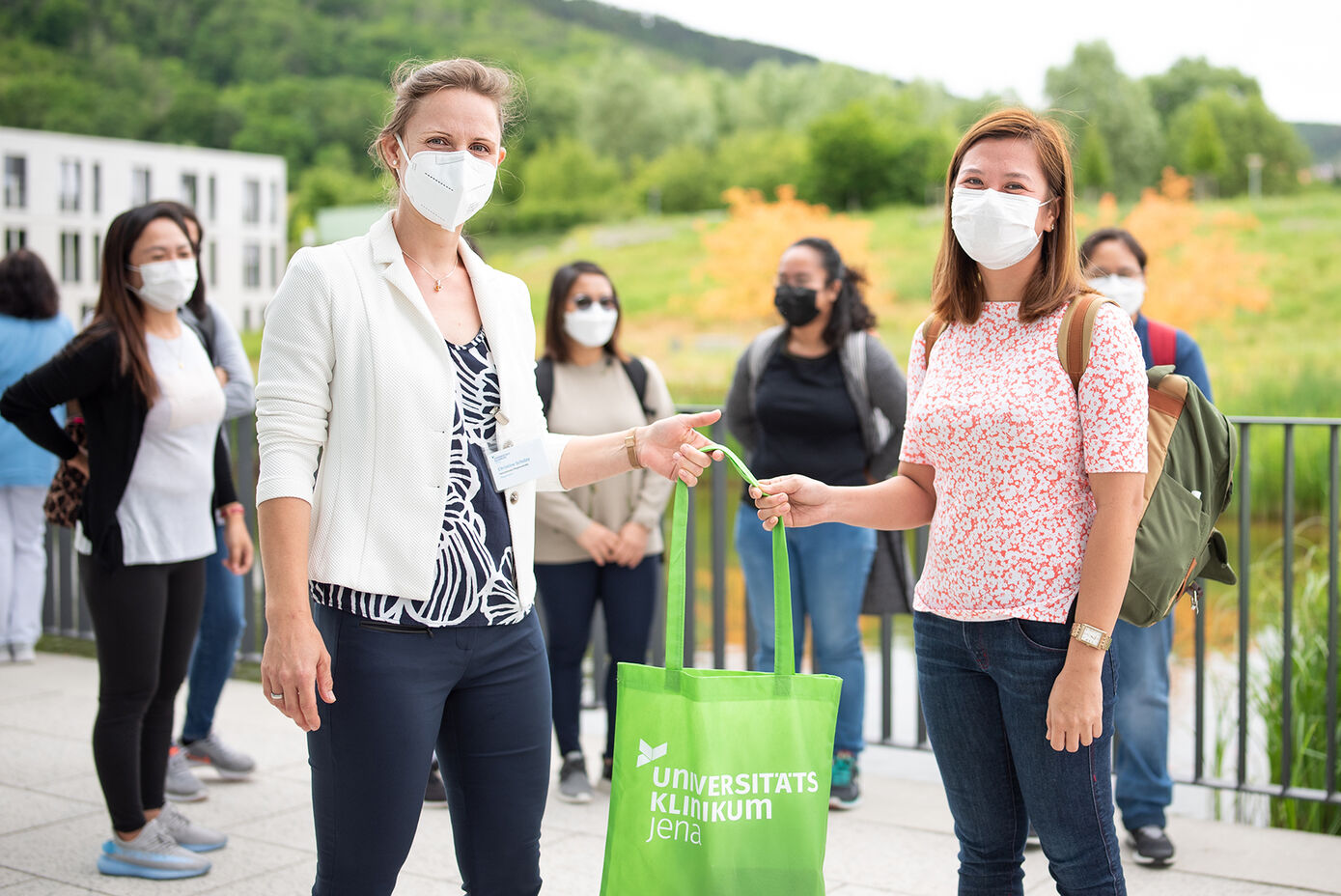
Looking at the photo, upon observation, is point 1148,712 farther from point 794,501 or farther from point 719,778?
point 719,778

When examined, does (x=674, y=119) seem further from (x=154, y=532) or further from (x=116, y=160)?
(x=154, y=532)

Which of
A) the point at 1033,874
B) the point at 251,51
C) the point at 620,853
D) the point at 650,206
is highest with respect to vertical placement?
the point at 251,51

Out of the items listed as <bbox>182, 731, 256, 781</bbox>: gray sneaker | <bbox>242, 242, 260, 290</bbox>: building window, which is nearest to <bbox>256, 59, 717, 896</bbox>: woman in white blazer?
<bbox>182, 731, 256, 781</bbox>: gray sneaker

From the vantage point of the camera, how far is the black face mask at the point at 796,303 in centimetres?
375

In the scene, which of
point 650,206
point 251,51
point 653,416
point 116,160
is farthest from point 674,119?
point 653,416

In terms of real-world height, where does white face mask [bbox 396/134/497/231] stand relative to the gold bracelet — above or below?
above

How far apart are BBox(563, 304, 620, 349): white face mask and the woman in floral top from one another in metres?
1.81

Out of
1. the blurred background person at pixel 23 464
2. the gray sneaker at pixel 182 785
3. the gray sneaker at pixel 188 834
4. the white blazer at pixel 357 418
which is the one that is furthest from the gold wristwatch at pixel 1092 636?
the blurred background person at pixel 23 464

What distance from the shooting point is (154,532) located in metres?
3.05

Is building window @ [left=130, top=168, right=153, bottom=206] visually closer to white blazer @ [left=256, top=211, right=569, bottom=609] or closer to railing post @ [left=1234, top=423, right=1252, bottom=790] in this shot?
railing post @ [left=1234, top=423, right=1252, bottom=790]

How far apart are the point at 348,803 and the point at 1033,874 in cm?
206

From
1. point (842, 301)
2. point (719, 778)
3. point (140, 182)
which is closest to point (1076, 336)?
point (719, 778)

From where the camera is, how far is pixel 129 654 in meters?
3.01

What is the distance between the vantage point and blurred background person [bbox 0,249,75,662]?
201 inches
